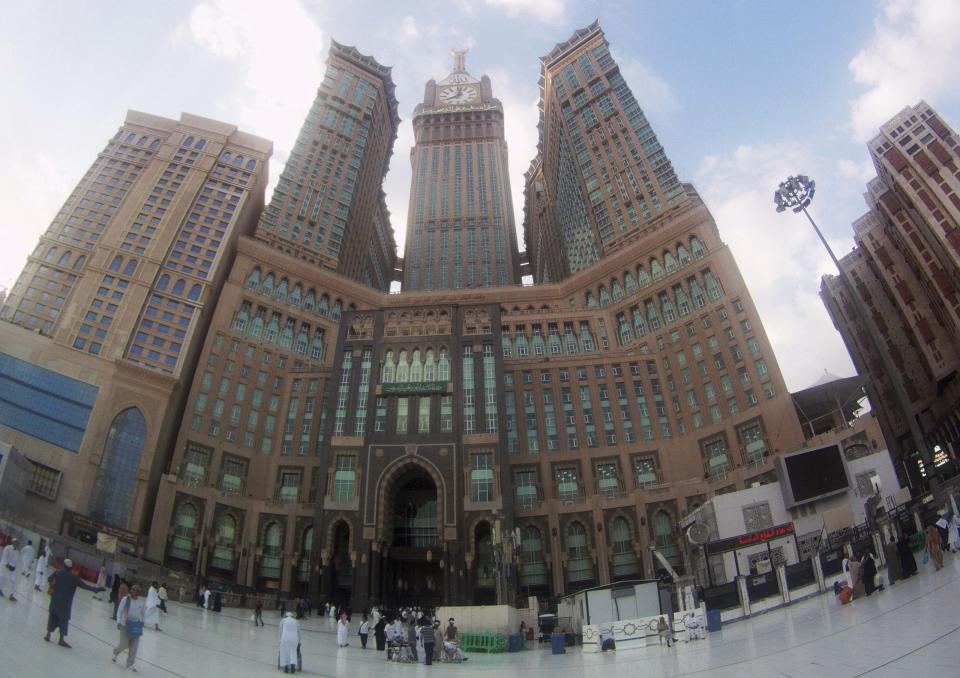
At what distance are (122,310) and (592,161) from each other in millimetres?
72103

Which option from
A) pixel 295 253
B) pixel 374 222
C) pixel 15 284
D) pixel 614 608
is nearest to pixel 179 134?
pixel 295 253

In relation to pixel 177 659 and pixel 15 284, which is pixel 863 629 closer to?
pixel 177 659

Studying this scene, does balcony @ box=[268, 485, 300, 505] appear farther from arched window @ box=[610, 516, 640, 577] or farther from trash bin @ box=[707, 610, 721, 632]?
trash bin @ box=[707, 610, 721, 632]

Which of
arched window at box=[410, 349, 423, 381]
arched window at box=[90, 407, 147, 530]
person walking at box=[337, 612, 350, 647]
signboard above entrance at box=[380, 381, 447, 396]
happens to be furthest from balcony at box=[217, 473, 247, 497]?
person walking at box=[337, 612, 350, 647]

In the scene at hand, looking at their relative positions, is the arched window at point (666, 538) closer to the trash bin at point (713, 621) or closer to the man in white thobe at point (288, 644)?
the trash bin at point (713, 621)

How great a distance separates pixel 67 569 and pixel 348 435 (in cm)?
4816

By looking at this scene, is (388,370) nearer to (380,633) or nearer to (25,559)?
(25,559)

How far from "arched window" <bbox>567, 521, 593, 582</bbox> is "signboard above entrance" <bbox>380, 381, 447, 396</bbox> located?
20440 millimetres

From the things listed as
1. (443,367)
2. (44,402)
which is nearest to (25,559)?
(44,402)

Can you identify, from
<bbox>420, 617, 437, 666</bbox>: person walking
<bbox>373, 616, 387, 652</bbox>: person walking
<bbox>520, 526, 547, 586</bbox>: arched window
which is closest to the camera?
<bbox>420, 617, 437, 666</bbox>: person walking

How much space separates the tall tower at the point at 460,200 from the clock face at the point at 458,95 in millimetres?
566

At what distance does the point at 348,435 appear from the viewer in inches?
2400

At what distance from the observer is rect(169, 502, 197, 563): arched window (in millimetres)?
57906

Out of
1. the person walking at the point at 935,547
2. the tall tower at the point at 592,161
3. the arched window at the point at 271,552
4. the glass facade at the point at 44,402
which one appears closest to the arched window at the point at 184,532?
the arched window at the point at 271,552
